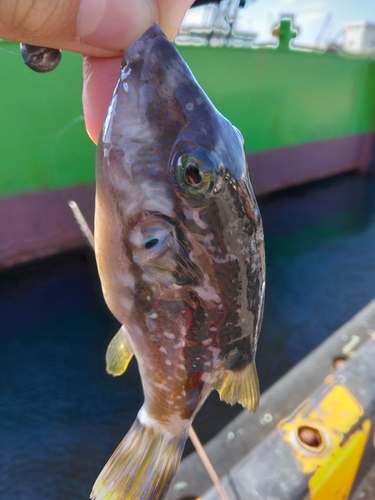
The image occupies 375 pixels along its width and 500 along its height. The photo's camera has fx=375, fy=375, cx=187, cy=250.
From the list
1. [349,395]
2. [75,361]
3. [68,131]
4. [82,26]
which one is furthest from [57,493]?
[68,131]

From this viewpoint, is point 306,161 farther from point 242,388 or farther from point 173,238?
point 173,238

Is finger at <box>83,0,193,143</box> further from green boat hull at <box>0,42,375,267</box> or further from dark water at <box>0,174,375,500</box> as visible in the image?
green boat hull at <box>0,42,375,267</box>

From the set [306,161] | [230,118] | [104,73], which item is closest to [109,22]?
[104,73]

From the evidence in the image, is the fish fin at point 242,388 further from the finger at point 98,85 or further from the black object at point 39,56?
the black object at point 39,56

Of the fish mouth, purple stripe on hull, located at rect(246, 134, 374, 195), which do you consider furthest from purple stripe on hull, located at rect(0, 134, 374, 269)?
the fish mouth

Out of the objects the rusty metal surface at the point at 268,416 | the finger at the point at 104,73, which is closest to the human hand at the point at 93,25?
the finger at the point at 104,73
